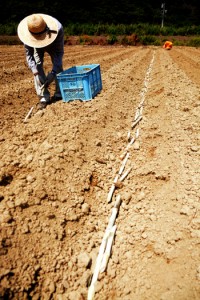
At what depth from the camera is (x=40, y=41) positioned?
459 cm

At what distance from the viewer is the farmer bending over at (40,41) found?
14.6 feet

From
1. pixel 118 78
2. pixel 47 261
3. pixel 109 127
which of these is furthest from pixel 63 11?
pixel 47 261

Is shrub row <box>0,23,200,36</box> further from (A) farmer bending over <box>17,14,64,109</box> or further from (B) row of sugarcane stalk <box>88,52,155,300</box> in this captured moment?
(B) row of sugarcane stalk <box>88,52,155,300</box>

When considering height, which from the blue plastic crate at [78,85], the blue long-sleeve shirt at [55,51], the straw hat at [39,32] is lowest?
the blue plastic crate at [78,85]

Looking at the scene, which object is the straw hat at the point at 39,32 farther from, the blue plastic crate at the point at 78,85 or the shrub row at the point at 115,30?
the shrub row at the point at 115,30

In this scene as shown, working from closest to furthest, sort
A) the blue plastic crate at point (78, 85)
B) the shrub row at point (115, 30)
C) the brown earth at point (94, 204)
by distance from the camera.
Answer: the brown earth at point (94, 204) → the blue plastic crate at point (78, 85) → the shrub row at point (115, 30)

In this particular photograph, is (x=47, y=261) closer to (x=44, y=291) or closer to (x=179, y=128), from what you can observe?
(x=44, y=291)

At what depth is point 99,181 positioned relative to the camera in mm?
3314

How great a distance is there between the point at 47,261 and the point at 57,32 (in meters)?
3.89

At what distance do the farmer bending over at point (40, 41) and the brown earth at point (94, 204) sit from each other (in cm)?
63

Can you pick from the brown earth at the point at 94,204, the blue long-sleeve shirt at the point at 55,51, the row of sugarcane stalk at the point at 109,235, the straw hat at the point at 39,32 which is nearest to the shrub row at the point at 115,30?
the blue long-sleeve shirt at the point at 55,51

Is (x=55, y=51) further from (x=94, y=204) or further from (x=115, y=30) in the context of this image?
(x=115, y=30)

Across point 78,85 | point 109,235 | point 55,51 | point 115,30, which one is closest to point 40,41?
point 55,51

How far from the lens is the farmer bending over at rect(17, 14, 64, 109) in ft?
14.6
